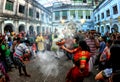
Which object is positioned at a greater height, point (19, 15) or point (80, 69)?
point (19, 15)

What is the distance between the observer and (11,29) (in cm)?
1853

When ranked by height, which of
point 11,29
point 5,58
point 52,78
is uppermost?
point 11,29

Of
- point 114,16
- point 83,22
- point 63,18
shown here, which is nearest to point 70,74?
point 114,16

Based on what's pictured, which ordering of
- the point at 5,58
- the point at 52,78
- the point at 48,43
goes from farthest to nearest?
the point at 48,43
the point at 5,58
the point at 52,78

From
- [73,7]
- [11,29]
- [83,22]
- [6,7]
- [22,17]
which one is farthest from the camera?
[73,7]

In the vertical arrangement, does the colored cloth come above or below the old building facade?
below

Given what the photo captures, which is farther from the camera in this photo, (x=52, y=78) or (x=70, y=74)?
(x=52, y=78)

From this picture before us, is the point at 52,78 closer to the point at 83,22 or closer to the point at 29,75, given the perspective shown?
the point at 29,75

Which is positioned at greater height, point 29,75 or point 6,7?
point 6,7

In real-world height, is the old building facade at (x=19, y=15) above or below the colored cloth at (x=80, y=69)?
above

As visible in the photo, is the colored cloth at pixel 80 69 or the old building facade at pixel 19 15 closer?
the colored cloth at pixel 80 69

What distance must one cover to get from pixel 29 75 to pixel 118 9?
45.1 ft

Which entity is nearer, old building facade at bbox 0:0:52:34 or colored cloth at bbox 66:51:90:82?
colored cloth at bbox 66:51:90:82

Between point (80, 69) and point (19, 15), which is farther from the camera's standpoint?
point (19, 15)
